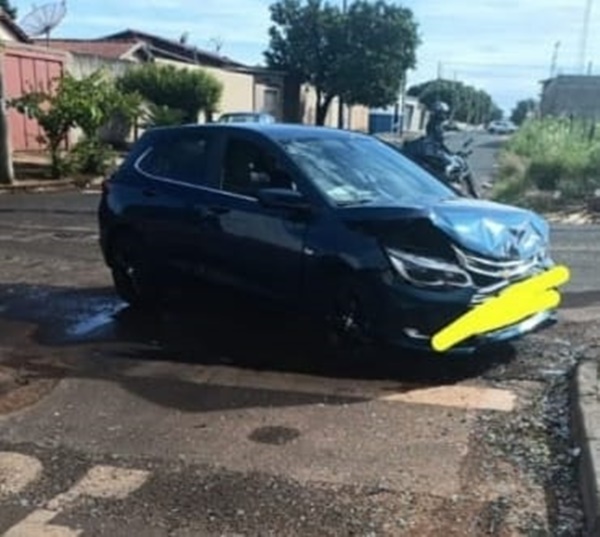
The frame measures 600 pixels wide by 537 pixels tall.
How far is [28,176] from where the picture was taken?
2147cm

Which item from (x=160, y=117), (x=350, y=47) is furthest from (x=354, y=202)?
(x=350, y=47)

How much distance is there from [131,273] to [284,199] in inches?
86.0

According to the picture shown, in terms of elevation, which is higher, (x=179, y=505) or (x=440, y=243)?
(x=440, y=243)

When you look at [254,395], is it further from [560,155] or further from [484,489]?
[560,155]

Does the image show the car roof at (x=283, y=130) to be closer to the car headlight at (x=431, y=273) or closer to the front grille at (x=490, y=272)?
the car headlight at (x=431, y=273)

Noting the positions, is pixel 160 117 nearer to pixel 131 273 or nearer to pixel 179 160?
pixel 131 273

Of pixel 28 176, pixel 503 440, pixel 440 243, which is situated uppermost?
pixel 440 243

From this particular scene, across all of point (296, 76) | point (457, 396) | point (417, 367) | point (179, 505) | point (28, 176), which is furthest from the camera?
point (296, 76)

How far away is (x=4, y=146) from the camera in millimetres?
19625

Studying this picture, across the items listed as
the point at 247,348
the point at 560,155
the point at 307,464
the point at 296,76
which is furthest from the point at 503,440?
the point at 296,76

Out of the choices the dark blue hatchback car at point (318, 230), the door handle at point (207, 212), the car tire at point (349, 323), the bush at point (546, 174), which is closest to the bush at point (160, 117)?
the bush at point (546, 174)

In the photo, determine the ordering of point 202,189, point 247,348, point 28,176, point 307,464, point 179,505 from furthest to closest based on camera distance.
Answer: point 28,176
point 202,189
point 247,348
point 307,464
point 179,505

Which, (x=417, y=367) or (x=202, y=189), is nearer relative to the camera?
(x=417, y=367)

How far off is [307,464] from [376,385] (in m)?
1.38
